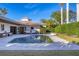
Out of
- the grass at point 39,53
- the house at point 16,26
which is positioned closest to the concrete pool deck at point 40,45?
the grass at point 39,53

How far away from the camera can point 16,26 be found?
1089cm

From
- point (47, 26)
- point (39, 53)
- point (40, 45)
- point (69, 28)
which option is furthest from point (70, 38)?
point (39, 53)

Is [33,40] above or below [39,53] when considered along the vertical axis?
above

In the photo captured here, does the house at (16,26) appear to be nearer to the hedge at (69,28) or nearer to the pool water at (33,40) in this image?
the pool water at (33,40)

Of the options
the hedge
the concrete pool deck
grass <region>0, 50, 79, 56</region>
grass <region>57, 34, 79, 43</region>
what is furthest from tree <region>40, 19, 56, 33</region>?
grass <region>0, 50, 79, 56</region>

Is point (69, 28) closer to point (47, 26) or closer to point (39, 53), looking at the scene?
point (47, 26)

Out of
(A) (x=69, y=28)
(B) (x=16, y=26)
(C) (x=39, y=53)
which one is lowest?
(C) (x=39, y=53)

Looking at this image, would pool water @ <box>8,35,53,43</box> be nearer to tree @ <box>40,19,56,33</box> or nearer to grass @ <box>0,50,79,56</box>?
tree @ <box>40,19,56,33</box>

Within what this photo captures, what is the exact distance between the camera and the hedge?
423 inches

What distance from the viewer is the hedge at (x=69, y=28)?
10.7 m

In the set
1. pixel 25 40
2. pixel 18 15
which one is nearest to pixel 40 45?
pixel 25 40

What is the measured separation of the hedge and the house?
1080 mm

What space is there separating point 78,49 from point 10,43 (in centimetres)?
281

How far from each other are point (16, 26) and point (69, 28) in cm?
221
